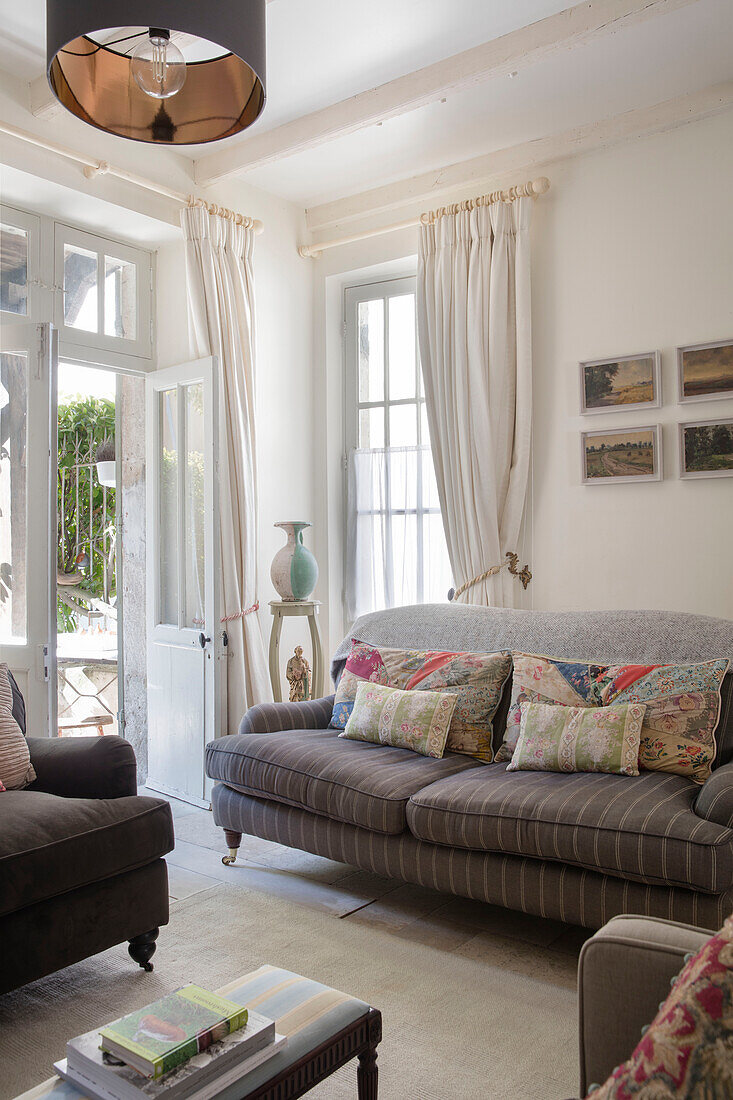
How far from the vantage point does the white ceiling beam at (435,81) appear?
2918mm

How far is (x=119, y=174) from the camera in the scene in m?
3.85

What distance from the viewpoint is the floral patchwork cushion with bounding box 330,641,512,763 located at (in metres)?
3.12

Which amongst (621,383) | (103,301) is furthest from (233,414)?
(621,383)

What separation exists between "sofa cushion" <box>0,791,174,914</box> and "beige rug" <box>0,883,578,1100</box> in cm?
32

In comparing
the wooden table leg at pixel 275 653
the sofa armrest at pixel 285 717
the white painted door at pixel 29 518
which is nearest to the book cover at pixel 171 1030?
the sofa armrest at pixel 285 717

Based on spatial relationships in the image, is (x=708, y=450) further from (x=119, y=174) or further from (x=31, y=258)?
(x=31, y=258)

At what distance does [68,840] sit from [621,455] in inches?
107

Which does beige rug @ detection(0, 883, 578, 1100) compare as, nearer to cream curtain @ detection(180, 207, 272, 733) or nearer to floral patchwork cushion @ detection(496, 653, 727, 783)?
floral patchwork cushion @ detection(496, 653, 727, 783)

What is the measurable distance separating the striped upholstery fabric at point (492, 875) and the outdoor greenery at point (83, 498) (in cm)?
398

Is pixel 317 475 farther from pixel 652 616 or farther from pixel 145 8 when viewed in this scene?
pixel 145 8

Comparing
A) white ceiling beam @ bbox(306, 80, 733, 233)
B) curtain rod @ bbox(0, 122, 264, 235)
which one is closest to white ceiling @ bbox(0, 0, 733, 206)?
white ceiling beam @ bbox(306, 80, 733, 233)

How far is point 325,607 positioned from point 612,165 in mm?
2640

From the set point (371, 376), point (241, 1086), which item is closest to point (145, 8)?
point (241, 1086)

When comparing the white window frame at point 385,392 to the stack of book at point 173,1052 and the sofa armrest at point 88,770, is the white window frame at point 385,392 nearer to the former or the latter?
the sofa armrest at point 88,770
